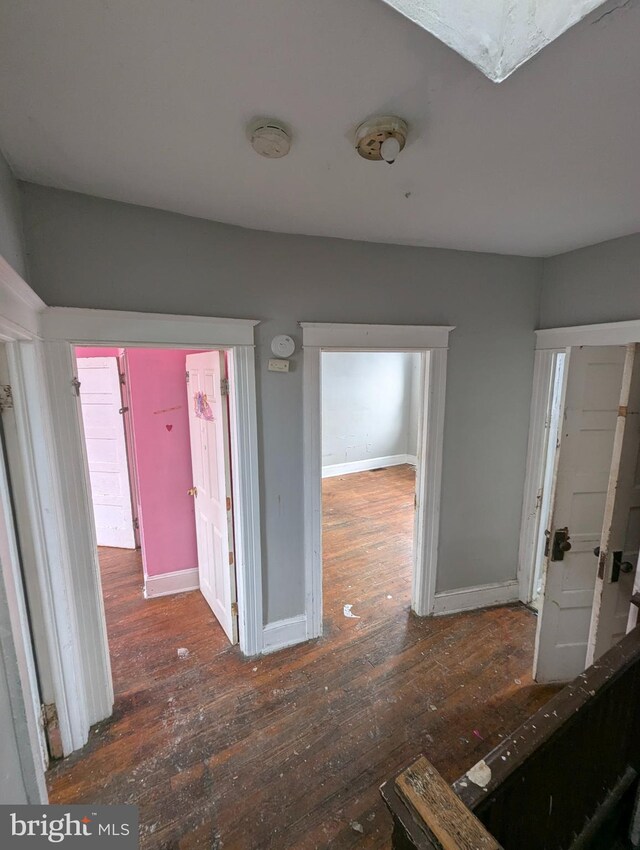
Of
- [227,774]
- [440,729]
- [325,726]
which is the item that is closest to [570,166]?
[440,729]

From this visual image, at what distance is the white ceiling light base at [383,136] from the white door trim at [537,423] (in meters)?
1.79

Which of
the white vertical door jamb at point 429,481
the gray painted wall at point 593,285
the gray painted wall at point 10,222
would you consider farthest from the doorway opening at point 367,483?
the gray painted wall at point 10,222

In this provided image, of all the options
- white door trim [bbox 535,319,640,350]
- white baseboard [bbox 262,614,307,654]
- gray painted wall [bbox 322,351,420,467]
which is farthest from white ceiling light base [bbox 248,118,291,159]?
gray painted wall [bbox 322,351,420,467]

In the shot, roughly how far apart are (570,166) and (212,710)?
299 cm

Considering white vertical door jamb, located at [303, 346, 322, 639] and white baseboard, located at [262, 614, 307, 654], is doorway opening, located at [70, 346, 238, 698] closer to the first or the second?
white baseboard, located at [262, 614, 307, 654]

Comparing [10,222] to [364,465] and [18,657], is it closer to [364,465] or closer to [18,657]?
[18,657]

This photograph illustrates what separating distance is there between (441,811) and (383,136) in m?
1.75

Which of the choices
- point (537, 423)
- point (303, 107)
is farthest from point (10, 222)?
point (537, 423)

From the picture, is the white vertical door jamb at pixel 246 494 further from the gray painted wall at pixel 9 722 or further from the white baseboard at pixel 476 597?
the white baseboard at pixel 476 597

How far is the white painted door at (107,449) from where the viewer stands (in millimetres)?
3475

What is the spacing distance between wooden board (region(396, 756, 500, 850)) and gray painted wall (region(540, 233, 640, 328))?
7.87ft

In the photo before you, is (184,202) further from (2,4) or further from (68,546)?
(68,546)

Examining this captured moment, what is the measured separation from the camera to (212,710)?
1.96 metres

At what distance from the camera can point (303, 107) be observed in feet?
3.38
